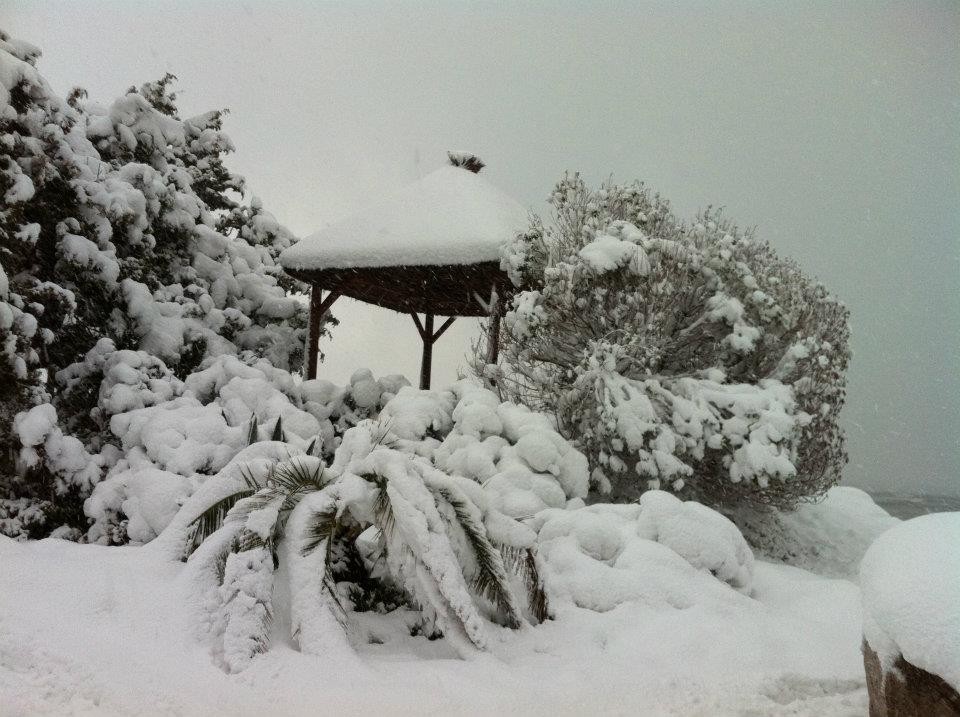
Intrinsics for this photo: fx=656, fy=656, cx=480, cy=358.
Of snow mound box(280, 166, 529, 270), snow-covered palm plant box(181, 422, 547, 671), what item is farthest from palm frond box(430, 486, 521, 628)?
snow mound box(280, 166, 529, 270)

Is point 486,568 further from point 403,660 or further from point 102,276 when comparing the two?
point 102,276

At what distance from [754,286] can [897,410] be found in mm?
2954

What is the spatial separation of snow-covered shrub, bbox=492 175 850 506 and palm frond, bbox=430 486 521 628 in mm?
3280

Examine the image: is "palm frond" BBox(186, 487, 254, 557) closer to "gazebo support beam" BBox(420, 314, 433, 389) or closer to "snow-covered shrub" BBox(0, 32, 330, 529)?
"snow-covered shrub" BBox(0, 32, 330, 529)

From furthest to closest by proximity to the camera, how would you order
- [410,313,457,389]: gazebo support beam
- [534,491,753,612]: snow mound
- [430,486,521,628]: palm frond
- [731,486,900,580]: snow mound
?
[410,313,457,389]: gazebo support beam
[731,486,900,580]: snow mound
[534,491,753,612]: snow mound
[430,486,521,628]: palm frond

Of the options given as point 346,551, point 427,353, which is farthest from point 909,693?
point 427,353

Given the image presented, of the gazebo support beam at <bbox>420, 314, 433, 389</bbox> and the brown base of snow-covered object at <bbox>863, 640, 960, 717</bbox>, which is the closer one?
the brown base of snow-covered object at <bbox>863, 640, 960, 717</bbox>

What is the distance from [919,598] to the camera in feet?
6.66

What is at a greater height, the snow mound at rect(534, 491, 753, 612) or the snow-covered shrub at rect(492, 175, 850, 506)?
the snow-covered shrub at rect(492, 175, 850, 506)

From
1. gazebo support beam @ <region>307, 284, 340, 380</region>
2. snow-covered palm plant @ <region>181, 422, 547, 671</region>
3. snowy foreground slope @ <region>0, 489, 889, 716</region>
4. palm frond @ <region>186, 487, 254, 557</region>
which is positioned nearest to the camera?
snowy foreground slope @ <region>0, 489, 889, 716</region>

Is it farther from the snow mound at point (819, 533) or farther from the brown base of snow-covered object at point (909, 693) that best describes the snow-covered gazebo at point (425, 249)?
the brown base of snow-covered object at point (909, 693)

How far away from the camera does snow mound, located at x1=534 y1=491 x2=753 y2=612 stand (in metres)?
3.71

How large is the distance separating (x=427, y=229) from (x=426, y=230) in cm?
3

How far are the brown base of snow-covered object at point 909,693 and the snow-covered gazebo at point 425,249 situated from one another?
5954 mm
